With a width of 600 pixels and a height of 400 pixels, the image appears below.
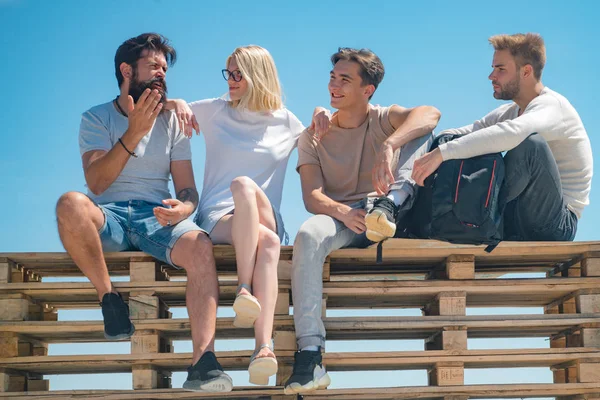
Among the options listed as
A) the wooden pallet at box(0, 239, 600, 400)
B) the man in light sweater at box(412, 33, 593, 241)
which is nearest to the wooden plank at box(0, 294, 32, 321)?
the wooden pallet at box(0, 239, 600, 400)

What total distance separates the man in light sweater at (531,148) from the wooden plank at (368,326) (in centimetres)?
58

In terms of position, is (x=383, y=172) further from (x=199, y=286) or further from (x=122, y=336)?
(x=122, y=336)

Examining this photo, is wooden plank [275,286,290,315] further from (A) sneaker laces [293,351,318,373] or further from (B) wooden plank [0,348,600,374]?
(A) sneaker laces [293,351,318,373]

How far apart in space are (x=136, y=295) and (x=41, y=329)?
0.67m

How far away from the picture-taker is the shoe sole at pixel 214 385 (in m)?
4.62

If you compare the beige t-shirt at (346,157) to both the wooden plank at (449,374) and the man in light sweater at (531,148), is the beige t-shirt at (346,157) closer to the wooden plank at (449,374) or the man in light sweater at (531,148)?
the man in light sweater at (531,148)

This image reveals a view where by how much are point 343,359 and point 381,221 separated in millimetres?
913

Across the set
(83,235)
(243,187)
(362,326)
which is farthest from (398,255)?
(83,235)

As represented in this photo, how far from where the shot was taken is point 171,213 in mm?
5199

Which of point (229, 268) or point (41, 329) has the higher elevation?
point (229, 268)

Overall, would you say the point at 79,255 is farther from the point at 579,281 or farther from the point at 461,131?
the point at 579,281

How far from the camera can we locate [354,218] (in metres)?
5.23

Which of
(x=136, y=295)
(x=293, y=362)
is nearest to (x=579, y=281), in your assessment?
(x=293, y=362)

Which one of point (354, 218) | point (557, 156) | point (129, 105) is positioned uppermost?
point (129, 105)
